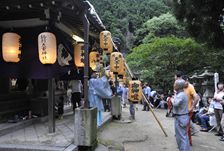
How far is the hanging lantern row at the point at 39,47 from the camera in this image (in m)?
8.72

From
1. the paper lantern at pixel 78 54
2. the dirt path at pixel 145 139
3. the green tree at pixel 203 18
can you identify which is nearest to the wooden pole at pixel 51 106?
the dirt path at pixel 145 139

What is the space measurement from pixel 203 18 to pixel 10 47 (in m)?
8.22

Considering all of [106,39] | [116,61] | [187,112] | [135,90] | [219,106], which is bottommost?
[219,106]

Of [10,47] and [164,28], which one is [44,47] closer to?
[10,47]

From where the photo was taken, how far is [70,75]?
13773 mm

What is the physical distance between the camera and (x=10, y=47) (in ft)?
30.5

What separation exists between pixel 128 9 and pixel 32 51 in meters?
40.2

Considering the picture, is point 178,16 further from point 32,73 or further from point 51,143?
point 51,143

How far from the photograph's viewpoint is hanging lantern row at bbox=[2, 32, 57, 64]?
8719 mm

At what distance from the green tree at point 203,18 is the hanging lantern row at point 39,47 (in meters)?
6.98

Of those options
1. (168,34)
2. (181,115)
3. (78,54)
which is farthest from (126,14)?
(181,115)

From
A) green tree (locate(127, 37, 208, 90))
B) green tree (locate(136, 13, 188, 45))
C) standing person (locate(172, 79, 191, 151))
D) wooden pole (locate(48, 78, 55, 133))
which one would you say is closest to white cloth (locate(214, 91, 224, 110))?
standing person (locate(172, 79, 191, 151))

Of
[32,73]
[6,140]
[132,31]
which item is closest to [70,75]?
[32,73]

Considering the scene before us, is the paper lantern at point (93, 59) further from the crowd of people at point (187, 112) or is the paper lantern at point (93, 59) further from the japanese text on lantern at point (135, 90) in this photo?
the crowd of people at point (187, 112)
